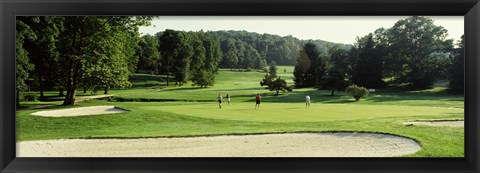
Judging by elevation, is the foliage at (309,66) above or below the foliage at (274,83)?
above

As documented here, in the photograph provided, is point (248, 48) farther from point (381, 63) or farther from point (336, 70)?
point (381, 63)

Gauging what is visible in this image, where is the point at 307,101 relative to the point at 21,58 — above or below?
below

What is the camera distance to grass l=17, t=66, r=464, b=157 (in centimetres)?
588

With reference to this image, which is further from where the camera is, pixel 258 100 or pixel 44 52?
pixel 258 100

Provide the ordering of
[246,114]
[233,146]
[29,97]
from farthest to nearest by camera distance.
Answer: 1. [246,114]
2. [29,97]
3. [233,146]

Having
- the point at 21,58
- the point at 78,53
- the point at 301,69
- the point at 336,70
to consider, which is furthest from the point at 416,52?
the point at 21,58

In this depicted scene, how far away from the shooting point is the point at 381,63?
247 inches

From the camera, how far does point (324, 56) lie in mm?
6078

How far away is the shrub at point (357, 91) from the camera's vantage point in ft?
20.4
